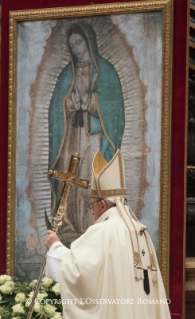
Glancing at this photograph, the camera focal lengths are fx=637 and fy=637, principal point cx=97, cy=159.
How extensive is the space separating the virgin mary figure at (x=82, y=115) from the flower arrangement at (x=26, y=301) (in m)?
0.79

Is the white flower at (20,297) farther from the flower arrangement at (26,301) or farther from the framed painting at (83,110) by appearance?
the framed painting at (83,110)

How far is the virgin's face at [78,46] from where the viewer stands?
22.1 ft

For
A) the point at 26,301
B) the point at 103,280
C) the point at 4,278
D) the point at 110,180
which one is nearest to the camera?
the point at 103,280

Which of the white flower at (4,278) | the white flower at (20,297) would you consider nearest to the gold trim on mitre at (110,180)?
the white flower at (20,297)

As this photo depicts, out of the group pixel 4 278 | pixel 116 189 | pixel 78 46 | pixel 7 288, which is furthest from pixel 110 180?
pixel 78 46

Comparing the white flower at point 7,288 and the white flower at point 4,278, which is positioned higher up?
the white flower at point 4,278

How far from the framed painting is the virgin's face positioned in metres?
0.01

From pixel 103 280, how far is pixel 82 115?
7.78 ft

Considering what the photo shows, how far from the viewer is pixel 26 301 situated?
568 centimetres

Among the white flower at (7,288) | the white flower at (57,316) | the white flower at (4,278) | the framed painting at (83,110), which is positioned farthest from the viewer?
the framed painting at (83,110)

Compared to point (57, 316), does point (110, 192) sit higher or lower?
higher

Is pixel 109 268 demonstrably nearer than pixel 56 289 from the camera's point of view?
Yes

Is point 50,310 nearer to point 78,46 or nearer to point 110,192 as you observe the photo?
point 110,192

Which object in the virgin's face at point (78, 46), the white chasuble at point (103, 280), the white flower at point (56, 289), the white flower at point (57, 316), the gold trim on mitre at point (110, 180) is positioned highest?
the virgin's face at point (78, 46)
